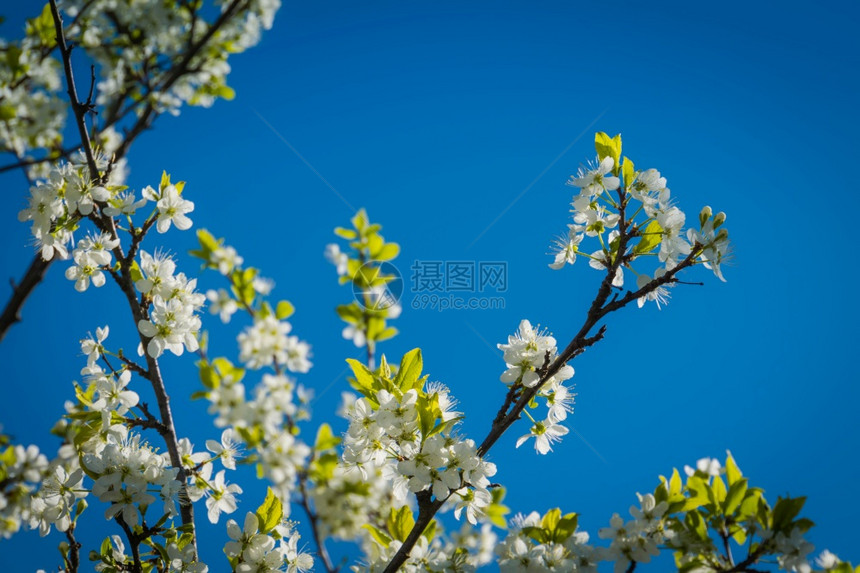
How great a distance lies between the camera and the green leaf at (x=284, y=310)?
1.25m

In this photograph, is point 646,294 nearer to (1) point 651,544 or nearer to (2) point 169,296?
(1) point 651,544

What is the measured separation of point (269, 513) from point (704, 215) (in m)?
1.68

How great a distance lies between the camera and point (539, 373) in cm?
179

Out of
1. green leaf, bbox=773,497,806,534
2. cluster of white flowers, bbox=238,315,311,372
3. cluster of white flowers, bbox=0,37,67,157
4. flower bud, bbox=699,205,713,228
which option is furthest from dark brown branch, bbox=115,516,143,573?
cluster of white flowers, bbox=0,37,67,157

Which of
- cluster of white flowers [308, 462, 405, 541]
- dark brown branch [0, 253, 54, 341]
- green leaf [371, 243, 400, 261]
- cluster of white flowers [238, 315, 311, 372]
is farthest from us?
dark brown branch [0, 253, 54, 341]

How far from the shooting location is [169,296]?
6.16 ft

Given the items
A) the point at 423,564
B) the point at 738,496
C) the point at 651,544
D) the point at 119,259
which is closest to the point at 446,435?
the point at 423,564

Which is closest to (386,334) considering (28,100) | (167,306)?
(167,306)

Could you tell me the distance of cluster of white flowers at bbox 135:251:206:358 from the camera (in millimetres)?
1818

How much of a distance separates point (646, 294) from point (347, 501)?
1191 mm

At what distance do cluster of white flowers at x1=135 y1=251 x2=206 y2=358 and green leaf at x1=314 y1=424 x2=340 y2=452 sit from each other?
90 cm

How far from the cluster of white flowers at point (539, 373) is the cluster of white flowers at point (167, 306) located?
1.01 meters

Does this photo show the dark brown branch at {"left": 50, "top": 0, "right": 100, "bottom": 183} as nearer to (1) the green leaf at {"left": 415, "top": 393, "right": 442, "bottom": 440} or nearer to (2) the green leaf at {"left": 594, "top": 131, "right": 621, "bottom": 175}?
(1) the green leaf at {"left": 415, "top": 393, "right": 442, "bottom": 440}

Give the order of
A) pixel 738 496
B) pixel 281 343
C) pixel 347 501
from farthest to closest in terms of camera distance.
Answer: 1. pixel 738 496
2. pixel 281 343
3. pixel 347 501
